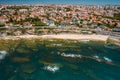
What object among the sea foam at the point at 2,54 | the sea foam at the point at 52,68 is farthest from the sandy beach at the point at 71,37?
the sea foam at the point at 52,68

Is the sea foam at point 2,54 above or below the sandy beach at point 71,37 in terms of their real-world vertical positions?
above

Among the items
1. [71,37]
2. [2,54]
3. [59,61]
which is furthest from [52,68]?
[71,37]

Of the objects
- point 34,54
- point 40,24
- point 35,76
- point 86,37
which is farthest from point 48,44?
point 40,24

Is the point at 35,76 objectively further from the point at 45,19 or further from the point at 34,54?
the point at 45,19

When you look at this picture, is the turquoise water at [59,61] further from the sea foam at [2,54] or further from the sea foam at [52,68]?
the sea foam at [2,54]

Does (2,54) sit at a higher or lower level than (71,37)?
higher

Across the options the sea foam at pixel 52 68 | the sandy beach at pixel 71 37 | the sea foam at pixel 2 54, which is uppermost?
the sea foam at pixel 2 54

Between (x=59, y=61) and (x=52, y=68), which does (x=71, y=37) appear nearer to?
(x=59, y=61)

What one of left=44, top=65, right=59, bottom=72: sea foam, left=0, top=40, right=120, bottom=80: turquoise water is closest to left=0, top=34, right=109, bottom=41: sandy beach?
left=0, top=40, right=120, bottom=80: turquoise water

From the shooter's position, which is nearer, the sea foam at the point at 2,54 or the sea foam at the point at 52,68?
the sea foam at the point at 52,68
